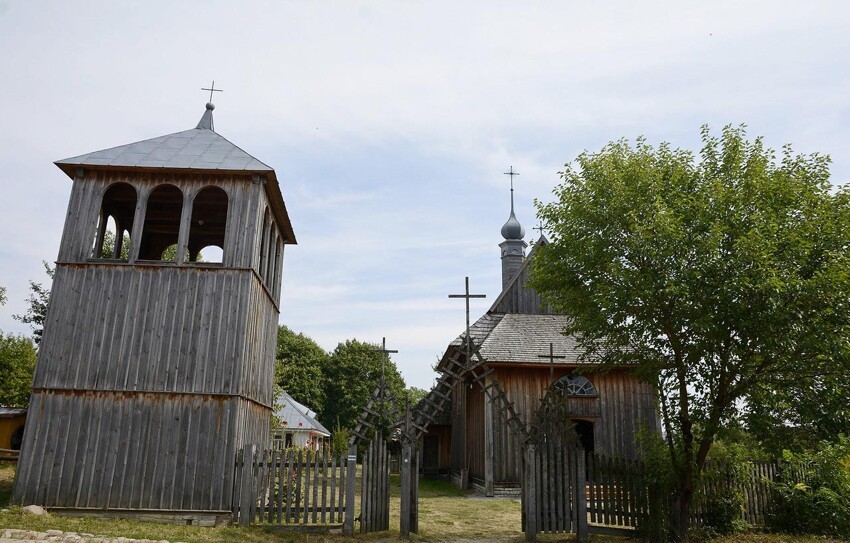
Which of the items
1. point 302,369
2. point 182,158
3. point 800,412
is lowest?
point 800,412

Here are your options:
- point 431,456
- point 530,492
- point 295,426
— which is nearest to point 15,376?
point 295,426

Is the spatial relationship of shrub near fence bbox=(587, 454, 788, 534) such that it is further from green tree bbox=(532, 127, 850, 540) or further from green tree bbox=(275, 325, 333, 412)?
green tree bbox=(275, 325, 333, 412)

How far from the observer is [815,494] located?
11.7 meters

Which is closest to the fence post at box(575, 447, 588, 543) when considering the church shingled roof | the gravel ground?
the church shingled roof

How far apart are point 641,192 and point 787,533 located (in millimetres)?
7470

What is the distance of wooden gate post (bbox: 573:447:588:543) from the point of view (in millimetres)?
11656

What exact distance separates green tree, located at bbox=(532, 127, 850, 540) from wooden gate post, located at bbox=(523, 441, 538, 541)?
8.28 feet

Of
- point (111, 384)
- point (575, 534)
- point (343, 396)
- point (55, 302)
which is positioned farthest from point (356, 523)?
point (343, 396)

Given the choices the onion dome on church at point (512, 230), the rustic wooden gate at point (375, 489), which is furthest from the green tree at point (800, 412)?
the onion dome on church at point (512, 230)

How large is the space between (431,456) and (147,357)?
915 inches

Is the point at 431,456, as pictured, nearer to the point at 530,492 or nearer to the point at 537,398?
the point at 537,398

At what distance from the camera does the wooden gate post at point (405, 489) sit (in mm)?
11555

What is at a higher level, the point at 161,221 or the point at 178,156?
the point at 178,156

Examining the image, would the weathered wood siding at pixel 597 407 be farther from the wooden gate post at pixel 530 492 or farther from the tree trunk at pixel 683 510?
the tree trunk at pixel 683 510
